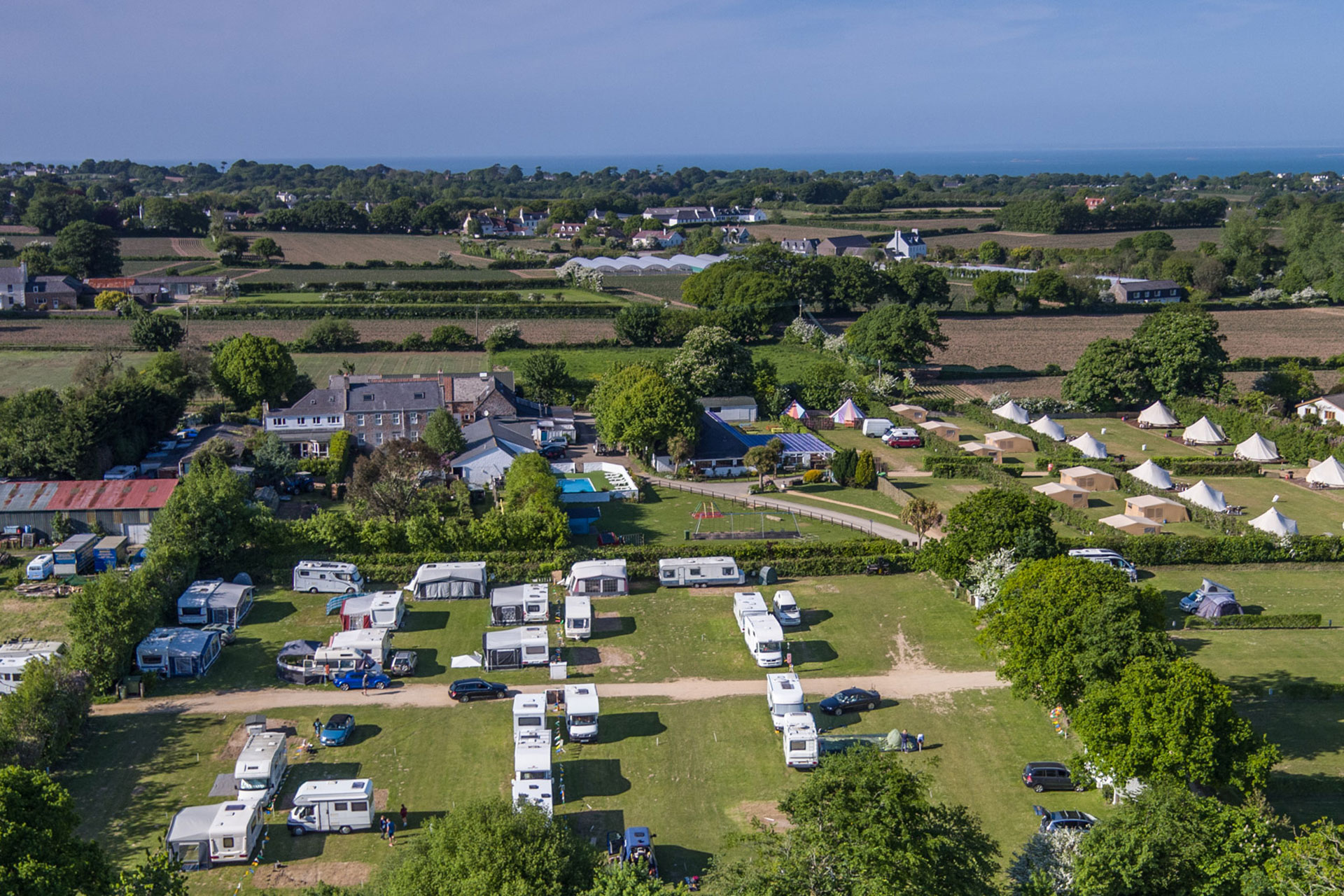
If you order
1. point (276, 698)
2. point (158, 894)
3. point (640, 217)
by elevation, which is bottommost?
point (276, 698)

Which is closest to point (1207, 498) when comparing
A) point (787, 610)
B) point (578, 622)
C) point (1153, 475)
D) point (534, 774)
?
point (1153, 475)

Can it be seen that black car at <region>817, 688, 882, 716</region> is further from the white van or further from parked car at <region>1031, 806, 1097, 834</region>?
the white van

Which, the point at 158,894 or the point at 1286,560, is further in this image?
the point at 1286,560

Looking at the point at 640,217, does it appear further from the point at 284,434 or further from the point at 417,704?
the point at 417,704

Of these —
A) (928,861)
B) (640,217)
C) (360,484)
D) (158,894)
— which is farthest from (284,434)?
(640,217)

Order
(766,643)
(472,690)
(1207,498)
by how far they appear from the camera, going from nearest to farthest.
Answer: (472,690), (766,643), (1207,498)

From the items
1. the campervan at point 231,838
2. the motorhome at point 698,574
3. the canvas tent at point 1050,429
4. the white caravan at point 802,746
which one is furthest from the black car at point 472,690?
the canvas tent at point 1050,429

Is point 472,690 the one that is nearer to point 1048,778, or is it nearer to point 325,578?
point 325,578
